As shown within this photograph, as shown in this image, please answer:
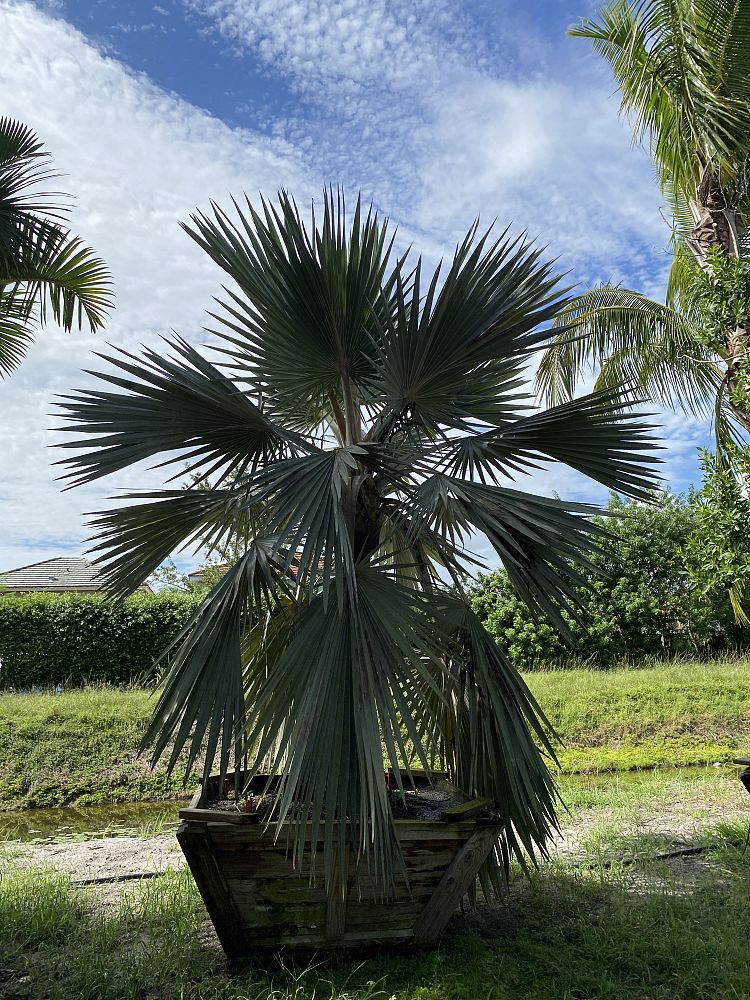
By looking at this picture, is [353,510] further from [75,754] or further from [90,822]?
[75,754]

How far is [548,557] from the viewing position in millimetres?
3637

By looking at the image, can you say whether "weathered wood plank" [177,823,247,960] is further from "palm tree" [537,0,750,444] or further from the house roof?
the house roof

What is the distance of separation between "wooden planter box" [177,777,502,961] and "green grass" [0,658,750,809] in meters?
5.30

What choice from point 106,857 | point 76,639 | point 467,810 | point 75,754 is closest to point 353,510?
point 467,810

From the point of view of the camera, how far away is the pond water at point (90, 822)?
22.1 ft

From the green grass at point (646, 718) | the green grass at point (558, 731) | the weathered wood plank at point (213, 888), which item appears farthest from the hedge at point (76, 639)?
the weathered wood plank at point (213, 888)

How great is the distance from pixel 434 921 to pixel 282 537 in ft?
7.18

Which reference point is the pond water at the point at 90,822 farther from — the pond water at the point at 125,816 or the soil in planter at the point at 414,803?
the soil in planter at the point at 414,803

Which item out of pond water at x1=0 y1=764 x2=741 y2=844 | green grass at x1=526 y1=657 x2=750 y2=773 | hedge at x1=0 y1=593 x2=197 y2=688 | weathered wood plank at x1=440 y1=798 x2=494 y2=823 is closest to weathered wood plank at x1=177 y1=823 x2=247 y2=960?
weathered wood plank at x1=440 y1=798 x2=494 y2=823

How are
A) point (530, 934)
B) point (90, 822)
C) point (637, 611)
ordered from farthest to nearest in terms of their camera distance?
1. point (637, 611)
2. point (90, 822)
3. point (530, 934)

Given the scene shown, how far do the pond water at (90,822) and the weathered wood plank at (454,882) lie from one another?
3649mm

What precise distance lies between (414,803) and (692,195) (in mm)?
8547

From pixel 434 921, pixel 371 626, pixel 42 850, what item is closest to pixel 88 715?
pixel 42 850

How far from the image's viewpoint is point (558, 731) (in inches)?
389
